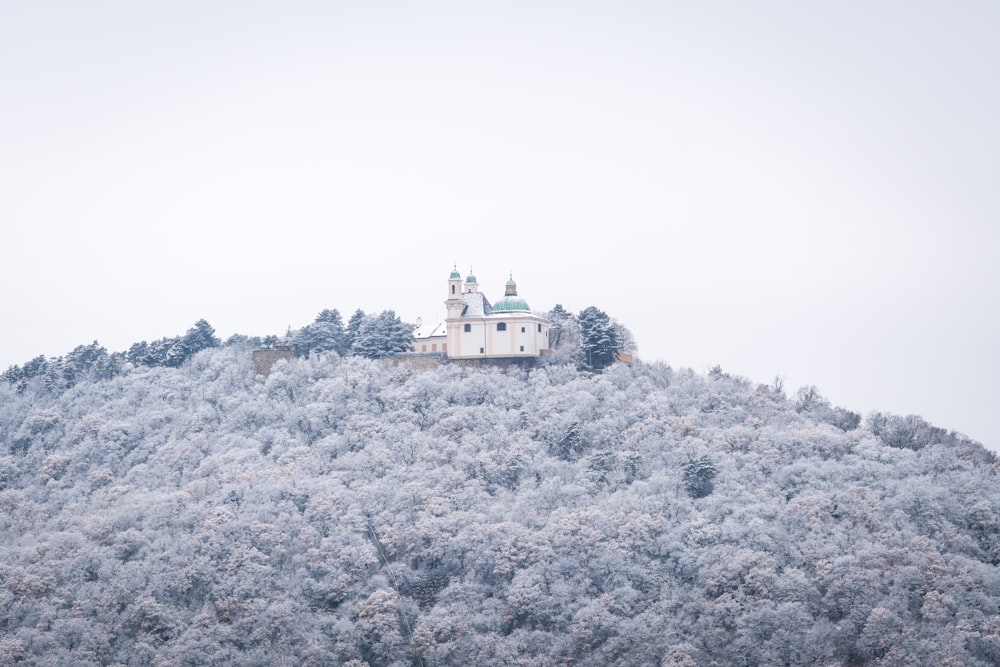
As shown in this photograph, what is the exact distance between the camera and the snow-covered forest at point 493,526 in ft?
220

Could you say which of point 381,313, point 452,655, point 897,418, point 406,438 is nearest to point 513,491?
point 406,438

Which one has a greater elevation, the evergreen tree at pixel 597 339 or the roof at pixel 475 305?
the roof at pixel 475 305

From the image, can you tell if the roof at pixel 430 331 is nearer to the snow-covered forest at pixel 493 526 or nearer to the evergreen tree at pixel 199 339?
the snow-covered forest at pixel 493 526

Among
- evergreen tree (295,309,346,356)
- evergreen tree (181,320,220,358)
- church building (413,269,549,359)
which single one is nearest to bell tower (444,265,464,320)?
church building (413,269,549,359)

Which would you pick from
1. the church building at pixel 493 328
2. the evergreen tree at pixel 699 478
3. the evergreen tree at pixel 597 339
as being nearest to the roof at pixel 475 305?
the church building at pixel 493 328

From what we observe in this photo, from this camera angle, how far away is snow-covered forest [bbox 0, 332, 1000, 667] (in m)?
67.2

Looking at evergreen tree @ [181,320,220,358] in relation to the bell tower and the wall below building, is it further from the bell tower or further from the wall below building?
the bell tower

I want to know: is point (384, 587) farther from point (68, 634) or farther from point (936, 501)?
point (936, 501)

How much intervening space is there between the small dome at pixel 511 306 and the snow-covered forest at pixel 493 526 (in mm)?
4552

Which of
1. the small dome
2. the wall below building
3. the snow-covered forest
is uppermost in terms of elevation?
the small dome

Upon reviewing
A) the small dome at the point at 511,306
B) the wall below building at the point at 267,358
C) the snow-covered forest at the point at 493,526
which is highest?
the small dome at the point at 511,306

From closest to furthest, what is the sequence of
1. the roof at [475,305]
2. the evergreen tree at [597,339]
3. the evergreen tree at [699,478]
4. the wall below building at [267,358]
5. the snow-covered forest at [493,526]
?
the snow-covered forest at [493,526], the evergreen tree at [699,478], the evergreen tree at [597,339], the roof at [475,305], the wall below building at [267,358]

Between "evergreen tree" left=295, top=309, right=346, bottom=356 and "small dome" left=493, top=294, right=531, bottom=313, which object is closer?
"small dome" left=493, top=294, right=531, bottom=313

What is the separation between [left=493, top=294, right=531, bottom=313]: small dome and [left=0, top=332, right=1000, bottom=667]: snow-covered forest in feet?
14.9
